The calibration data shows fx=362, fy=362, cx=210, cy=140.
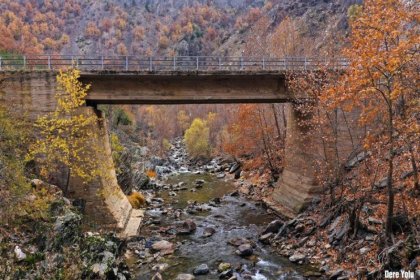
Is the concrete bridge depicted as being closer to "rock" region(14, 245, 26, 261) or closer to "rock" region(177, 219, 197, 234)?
"rock" region(177, 219, 197, 234)

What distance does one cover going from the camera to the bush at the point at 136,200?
1163 inches

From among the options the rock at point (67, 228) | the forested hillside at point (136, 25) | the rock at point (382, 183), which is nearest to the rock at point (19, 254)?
the rock at point (67, 228)

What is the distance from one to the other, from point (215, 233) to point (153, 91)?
33.8 feet

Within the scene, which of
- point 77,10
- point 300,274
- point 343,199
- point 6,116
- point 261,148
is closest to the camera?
point 300,274

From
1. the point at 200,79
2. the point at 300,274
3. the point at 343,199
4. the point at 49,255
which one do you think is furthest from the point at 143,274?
the point at 200,79

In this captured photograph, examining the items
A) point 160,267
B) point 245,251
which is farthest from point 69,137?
point 245,251

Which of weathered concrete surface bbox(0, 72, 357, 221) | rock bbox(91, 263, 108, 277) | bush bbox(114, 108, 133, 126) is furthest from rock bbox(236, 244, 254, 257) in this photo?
bush bbox(114, 108, 133, 126)

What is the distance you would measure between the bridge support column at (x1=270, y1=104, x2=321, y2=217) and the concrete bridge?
0.20ft

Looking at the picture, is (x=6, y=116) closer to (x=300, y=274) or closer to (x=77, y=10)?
(x=300, y=274)

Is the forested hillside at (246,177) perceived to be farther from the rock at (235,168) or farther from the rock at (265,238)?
the rock at (235,168)

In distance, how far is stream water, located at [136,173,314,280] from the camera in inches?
701

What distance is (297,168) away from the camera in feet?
89.2

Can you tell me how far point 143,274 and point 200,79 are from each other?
1321 cm

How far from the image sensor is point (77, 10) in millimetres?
184000
